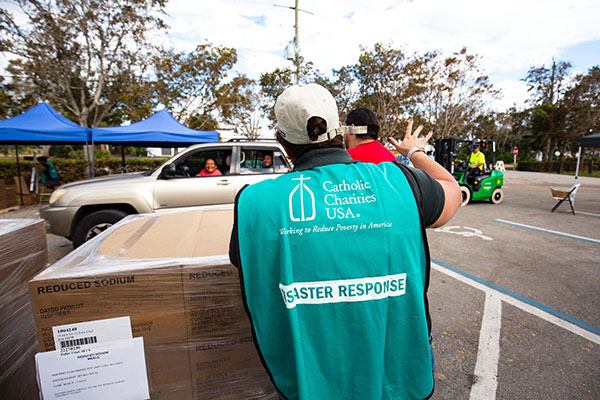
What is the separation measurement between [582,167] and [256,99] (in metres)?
34.4

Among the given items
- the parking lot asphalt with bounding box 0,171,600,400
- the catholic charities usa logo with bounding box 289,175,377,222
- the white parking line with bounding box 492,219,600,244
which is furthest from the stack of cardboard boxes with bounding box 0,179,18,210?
the white parking line with bounding box 492,219,600,244

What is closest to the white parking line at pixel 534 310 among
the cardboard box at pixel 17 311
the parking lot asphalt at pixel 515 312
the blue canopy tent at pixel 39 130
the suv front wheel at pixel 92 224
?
the parking lot asphalt at pixel 515 312

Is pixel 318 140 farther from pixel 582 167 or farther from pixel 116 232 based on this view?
pixel 582 167

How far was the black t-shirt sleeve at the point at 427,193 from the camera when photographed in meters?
1.00

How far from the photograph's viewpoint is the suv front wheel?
14.8 feet

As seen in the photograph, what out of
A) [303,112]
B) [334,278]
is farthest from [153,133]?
[334,278]

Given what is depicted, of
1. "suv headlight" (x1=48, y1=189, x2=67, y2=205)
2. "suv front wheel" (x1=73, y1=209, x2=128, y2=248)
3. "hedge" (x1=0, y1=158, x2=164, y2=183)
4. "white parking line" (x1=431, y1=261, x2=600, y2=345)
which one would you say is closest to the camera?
"white parking line" (x1=431, y1=261, x2=600, y2=345)

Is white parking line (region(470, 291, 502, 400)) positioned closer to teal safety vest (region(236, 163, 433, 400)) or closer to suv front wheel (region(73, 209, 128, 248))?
teal safety vest (region(236, 163, 433, 400))

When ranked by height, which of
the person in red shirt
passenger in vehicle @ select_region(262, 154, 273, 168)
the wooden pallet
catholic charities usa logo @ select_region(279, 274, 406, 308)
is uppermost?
the person in red shirt

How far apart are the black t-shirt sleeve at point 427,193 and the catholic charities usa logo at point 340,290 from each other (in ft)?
0.85

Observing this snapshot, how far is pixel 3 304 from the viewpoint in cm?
161

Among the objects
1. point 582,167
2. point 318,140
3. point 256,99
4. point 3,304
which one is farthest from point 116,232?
point 582,167

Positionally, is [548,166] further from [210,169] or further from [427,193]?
[427,193]

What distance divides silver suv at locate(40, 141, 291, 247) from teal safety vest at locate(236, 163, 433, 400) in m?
3.71
